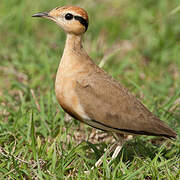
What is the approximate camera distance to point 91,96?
374 cm

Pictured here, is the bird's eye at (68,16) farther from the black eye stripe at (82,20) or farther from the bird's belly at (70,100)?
the bird's belly at (70,100)

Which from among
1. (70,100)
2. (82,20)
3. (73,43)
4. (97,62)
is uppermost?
(82,20)

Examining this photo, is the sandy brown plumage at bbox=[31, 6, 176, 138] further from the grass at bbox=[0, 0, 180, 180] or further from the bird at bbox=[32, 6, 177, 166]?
the grass at bbox=[0, 0, 180, 180]

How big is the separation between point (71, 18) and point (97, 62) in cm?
193

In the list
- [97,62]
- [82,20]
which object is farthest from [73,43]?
[97,62]

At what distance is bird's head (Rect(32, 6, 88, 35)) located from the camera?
3.80 m

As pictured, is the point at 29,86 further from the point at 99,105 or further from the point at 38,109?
the point at 99,105

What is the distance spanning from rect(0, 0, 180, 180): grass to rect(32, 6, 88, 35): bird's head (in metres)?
0.91

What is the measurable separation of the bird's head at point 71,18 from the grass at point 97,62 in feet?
2.99

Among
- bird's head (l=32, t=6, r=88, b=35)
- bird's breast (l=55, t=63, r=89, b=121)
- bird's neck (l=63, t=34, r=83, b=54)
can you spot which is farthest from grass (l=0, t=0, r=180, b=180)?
bird's head (l=32, t=6, r=88, b=35)

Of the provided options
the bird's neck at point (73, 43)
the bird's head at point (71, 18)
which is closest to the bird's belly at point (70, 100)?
the bird's neck at point (73, 43)

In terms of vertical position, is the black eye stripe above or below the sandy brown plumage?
above

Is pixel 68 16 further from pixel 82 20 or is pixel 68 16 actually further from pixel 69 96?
pixel 69 96

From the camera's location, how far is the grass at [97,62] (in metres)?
3.76
